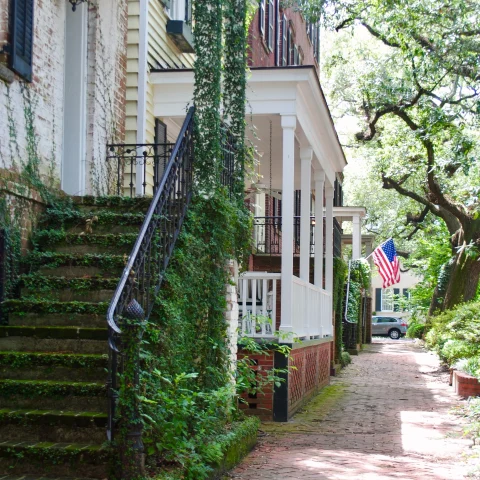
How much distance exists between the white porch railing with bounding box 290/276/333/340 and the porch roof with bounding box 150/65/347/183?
7.79ft

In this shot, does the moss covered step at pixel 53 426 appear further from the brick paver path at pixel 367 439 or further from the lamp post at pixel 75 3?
the lamp post at pixel 75 3

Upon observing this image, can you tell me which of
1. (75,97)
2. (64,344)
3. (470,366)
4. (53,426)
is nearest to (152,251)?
(64,344)

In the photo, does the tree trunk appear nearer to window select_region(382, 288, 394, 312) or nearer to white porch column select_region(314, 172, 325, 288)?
white porch column select_region(314, 172, 325, 288)

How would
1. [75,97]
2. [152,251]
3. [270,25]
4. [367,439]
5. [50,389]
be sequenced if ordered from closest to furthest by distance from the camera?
[50,389] < [152,251] < [367,439] < [75,97] < [270,25]

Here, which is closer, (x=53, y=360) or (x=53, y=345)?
(x=53, y=360)

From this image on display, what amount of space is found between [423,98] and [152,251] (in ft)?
60.5

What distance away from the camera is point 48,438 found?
586 centimetres

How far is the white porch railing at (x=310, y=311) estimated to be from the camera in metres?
11.7

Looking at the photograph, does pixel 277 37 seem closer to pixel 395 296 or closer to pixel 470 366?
pixel 470 366

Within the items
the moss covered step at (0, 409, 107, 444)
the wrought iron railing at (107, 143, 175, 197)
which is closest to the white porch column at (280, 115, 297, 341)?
the wrought iron railing at (107, 143, 175, 197)

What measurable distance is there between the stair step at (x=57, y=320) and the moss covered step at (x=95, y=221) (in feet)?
→ 4.73

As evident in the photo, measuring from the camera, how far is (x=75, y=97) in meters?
10.0

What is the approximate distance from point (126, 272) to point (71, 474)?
1505 millimetres

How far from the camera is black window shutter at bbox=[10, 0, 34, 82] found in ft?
26.0
